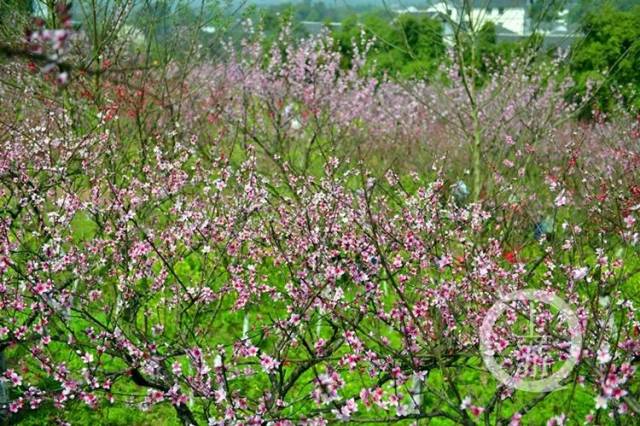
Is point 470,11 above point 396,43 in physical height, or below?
above

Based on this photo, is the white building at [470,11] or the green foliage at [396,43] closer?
the white building at [470,11]

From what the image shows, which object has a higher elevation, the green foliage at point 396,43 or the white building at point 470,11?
the white building at point 470,11

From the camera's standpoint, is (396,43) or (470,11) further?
(396,43)

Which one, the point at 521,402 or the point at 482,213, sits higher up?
the point at 482,213

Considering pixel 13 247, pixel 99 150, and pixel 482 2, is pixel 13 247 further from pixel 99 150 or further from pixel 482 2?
pixel 482 2

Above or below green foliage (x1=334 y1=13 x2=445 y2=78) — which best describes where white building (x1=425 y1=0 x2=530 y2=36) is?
above

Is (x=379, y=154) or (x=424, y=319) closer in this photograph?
(x=424, y=319)

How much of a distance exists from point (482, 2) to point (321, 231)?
3956 millimetres

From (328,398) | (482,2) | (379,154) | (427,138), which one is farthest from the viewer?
(427,138)

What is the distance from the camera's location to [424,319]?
525 cm

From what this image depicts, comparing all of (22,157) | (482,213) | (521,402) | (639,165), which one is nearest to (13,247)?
(22,157)

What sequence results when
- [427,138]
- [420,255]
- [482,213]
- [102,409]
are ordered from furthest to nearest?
[427,138] < [102,409] < [482,213] < [420,255]

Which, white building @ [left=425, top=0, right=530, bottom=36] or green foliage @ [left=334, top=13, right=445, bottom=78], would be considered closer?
white building @ [left=425, top=0, right=530, bottom=36]

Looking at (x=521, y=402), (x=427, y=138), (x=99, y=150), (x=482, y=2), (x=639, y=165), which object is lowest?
(x=521, y=402)
